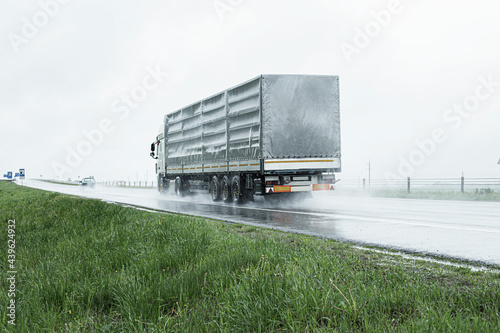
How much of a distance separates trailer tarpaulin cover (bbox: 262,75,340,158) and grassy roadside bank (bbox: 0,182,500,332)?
8.92m

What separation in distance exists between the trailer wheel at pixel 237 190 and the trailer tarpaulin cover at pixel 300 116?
2.31 metres

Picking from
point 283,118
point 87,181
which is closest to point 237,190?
point 283,118

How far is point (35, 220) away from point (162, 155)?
573 inches

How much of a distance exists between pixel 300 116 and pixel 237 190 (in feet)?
12.5

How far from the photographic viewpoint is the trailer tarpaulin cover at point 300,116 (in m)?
15.4

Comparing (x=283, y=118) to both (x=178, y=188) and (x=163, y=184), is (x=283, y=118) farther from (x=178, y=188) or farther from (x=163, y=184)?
(x=163, y=184)

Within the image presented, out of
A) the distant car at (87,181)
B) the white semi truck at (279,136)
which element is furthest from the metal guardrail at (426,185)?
the distant car at (87,181)

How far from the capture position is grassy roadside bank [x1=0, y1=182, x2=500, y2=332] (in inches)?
128

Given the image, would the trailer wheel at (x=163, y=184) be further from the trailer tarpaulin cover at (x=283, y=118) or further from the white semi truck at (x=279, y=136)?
the trailer tarpaulin cover at (x=283, y=118)

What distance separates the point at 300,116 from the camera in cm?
1573

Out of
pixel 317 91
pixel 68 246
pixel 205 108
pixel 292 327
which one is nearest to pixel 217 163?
pixel 205 108

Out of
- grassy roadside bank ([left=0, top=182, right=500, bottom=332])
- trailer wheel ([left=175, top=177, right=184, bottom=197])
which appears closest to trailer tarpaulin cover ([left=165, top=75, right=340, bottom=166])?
trailer wheel ([left=175, top=177, right=184, bottom=197])

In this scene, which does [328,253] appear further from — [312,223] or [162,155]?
[162,155]

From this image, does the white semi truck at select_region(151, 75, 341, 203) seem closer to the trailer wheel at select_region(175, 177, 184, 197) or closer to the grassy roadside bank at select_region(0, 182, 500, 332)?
the trailer wheel at select_region(175, 177, 184, 197)
